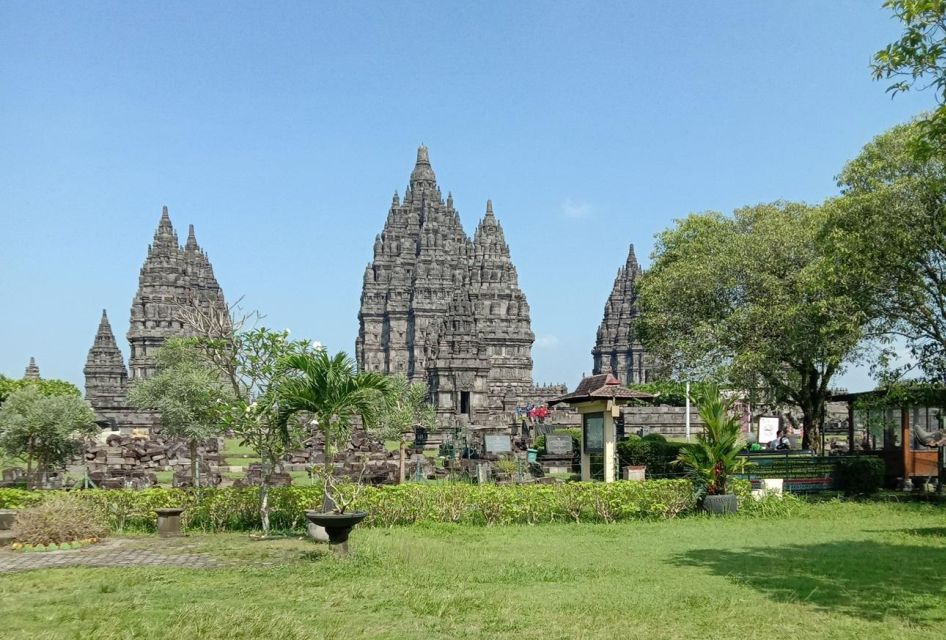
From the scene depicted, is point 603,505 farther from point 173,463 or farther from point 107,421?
point 107,421

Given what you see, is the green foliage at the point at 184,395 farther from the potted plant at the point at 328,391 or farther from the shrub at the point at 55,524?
the potted plant at the point at 328,391

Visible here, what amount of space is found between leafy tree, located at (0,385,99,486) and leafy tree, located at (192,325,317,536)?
330 inches

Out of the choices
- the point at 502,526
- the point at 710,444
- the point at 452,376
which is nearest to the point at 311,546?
the point at 502,526

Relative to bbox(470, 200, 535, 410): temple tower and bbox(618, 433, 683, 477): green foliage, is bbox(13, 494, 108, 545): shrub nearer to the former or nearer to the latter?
bbox(618, 433, 683, 477): green foliage

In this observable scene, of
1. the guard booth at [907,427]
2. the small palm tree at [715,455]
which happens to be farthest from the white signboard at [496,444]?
the small palm tree at [715,455]

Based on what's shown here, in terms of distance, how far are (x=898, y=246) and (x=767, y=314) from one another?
672 cm

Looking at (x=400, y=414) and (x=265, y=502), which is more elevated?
(x=400, y=414)

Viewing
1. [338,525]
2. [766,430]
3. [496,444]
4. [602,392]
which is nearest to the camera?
[338,525]

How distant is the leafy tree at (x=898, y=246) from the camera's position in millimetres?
21234

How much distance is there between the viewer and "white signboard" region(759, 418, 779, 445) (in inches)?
1527

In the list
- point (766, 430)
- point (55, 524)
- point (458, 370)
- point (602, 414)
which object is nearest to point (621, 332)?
point (458, 370)

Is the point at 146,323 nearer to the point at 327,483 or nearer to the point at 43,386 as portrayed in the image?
the point at 43,386

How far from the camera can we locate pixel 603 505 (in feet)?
58.9

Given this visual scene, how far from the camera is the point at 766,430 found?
129 ft
